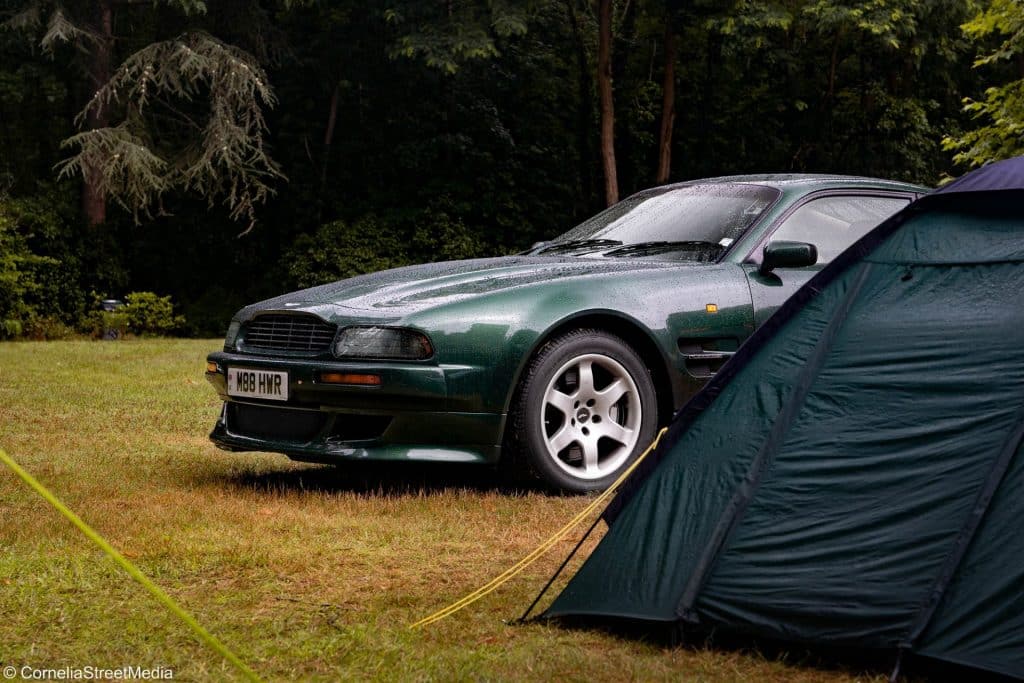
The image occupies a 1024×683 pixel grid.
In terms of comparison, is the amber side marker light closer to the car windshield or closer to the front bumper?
the front bumper

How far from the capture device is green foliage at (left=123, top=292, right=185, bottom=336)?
2168 cm

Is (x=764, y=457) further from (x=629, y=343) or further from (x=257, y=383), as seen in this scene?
(x=257, y=383)

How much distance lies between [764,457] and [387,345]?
2.28 m

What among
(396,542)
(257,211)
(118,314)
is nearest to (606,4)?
(257,211)

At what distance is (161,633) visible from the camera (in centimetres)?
389

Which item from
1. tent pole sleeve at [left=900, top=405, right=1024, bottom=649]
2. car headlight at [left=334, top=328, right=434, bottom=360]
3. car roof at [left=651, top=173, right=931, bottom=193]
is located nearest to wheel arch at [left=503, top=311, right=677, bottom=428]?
car headlight at [left=334, top=328, right=434, bottom=360]

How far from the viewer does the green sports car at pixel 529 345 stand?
19.3 ft

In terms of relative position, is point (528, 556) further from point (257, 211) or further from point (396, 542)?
point (257, 211)

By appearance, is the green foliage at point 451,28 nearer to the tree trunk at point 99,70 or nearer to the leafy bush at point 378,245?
the leafy bush at point 378,245

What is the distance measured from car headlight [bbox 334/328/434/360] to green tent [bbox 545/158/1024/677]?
183 centimetres

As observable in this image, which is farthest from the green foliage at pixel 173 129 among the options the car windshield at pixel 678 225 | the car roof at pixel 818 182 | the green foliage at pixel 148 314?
the car roof at pixel 818 182

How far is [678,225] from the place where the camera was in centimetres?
690

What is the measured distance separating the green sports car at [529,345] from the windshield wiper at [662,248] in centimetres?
1

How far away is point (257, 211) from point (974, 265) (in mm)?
22594
